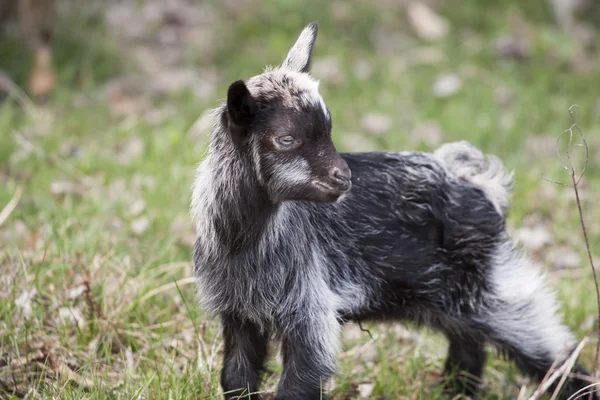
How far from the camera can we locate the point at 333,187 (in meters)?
3.90

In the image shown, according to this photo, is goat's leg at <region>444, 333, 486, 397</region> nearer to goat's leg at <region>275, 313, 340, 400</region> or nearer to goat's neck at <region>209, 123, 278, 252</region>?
goat's leg at <region>275, 313, 340, 400</region>

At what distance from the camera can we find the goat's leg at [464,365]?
5336 mm

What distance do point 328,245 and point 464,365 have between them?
1560mm

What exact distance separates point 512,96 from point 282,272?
6.30 metres

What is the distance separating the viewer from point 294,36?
1037 centimetres

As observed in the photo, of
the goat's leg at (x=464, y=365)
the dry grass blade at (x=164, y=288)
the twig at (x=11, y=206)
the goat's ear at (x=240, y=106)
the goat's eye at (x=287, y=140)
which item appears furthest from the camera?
the twig at (x=11, y=206)

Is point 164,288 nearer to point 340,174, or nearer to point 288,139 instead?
point 288,139

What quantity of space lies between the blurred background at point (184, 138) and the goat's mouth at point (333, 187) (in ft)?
4.16

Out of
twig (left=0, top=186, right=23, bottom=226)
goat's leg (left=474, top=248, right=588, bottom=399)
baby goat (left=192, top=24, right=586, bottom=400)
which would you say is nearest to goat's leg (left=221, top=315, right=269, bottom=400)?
baby goat (left=192, top=24, right=586, bottom=400)

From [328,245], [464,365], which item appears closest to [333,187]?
[328,245]

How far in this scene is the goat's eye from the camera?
398cm

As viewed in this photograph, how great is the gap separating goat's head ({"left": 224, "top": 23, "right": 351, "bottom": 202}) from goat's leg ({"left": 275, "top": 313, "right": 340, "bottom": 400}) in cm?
73

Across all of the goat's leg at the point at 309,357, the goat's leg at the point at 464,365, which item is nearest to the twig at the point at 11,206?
the goat's leg at the point at 309,357

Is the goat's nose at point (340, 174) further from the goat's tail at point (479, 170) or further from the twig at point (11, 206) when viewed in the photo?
the twig at point (11, 206)
